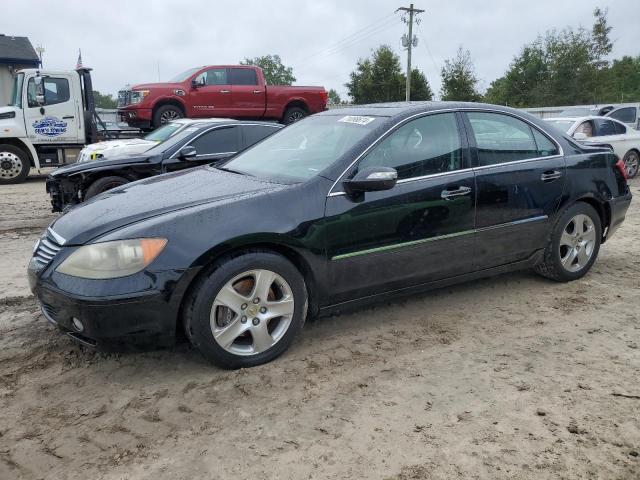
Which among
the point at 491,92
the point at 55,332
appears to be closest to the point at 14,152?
the point at 55,332

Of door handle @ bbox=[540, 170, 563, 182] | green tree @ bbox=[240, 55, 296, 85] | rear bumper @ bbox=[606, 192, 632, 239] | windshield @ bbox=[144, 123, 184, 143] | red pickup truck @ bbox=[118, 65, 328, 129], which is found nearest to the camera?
door handle @ bbox=[540, 170, 563, 182]

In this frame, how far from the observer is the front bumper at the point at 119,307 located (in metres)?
2.89

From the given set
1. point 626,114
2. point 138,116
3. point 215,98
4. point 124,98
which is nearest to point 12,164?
point 138,116

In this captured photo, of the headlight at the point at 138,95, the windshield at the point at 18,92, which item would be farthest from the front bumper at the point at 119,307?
the headlight at the point at 138,95

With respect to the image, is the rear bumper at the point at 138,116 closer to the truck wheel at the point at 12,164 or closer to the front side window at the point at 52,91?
the front side window at the point at 52,91

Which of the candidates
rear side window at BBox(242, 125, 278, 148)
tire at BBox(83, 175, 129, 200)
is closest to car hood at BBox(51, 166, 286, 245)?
tire at BBox(83, 175, 129, 200)

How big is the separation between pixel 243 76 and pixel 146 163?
7.68 metres

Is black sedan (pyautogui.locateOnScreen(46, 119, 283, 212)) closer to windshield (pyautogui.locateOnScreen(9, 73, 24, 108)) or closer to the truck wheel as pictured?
the truck wheel

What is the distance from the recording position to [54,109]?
499 inches

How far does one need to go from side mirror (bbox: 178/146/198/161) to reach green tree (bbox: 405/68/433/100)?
36.8 metres

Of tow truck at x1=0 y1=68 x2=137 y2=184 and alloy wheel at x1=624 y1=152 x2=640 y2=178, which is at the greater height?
tow truck at x1=0 y1=68 x2=137 y2=184

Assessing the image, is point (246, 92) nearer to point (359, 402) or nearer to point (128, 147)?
point (128, 147)

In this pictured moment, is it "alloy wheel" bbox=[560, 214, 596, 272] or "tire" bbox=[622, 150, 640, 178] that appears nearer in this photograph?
"alloy wheel" bbox=[560, 214, 596, 272]

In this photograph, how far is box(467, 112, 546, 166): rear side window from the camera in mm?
4180
